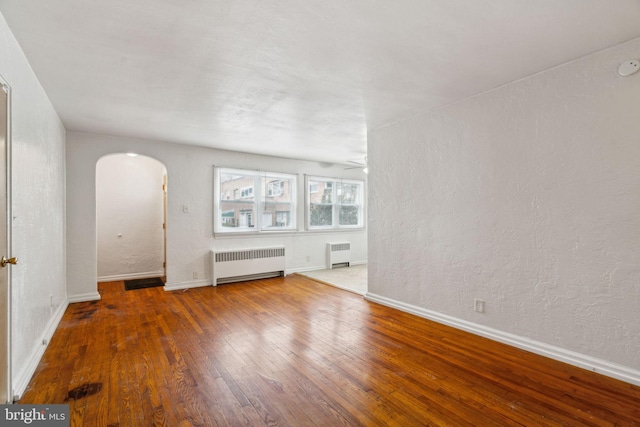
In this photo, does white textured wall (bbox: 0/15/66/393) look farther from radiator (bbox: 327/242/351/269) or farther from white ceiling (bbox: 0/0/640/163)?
radiator (bbox: 327/242/351/269)

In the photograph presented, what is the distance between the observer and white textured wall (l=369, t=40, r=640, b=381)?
227cm

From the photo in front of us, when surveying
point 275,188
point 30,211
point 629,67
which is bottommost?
point 30,211

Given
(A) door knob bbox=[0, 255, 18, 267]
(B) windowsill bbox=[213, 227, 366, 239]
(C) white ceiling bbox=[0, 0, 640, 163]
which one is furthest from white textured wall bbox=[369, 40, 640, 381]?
(A) door knob bbox=[0, 255, 18, 267]

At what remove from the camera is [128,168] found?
595 centimetres

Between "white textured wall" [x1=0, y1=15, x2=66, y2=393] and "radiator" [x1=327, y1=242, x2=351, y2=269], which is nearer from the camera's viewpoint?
"white textured wall" [x1=0, y1=15, x2=66, y2=393]

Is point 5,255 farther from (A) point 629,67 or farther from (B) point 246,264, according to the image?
(A) point 629,67

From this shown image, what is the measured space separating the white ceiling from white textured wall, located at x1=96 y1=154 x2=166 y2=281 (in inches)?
94.6

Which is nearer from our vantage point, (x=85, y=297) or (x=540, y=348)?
(x=540, y=348)

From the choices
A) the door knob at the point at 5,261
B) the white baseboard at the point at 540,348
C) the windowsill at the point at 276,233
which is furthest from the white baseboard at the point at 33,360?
the white baseboard at the point at 540,348

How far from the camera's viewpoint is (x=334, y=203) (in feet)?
23.3

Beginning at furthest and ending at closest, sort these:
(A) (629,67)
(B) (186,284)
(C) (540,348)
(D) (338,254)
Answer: (D) (338,254) → (B) (186,284) → (C) (540,348) → (A) (629,67)

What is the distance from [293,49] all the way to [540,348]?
10.4 ft

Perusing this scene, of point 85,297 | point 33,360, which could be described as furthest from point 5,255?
point 85,297

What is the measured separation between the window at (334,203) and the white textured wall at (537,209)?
10.2 feet
